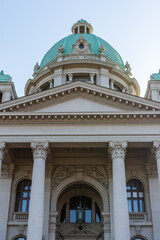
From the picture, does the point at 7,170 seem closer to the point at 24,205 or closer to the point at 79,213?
the point at 24,205

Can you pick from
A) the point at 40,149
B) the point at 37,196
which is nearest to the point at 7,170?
the point at 40,149

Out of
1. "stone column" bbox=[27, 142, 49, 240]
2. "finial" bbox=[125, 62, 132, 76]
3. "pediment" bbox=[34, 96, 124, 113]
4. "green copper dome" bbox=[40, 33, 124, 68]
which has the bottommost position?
"stone column" bbox=[27, 142, 49, 240]

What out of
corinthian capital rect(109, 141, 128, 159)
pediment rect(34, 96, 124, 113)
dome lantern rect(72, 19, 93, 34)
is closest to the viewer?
corinthian capital rect(109, 141, 128, 159)

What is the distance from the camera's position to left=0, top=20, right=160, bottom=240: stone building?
71.2 feet

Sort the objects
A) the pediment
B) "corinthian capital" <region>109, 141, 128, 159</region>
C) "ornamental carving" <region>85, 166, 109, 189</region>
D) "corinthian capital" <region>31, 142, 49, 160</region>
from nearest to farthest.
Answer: "corinthian capital" <region>109, 141, 128, 159</region>, "corinthian capital" <region>31, 142, 49, 160</region>, the pediment, "ornamental carving" <region>85, 166, 109, 189</region>

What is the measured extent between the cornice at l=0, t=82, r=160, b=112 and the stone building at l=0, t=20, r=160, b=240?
0.07 meters

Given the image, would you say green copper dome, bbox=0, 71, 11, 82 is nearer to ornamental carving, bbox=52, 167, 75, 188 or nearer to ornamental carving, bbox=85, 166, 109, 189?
ornamental carving, bbox=52, 167, 75, 188

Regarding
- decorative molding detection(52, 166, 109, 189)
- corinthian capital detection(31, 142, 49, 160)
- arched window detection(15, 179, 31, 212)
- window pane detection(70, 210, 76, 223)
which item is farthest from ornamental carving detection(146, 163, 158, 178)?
arched window detection(15, 179, 31, 212)

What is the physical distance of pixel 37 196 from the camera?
20266mm

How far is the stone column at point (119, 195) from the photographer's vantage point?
19.3 m

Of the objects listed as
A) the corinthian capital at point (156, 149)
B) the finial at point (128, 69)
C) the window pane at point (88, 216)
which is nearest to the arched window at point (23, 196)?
the window pane at point (88, 216)

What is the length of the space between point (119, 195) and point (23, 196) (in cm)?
847

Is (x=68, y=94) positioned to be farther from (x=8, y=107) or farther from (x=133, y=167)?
(x=133, y=167)

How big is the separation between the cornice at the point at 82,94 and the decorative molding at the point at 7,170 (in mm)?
5052
